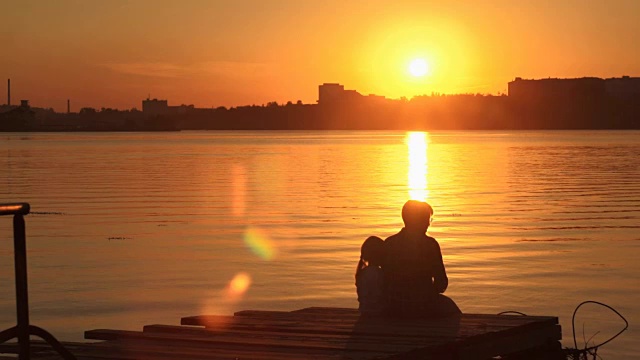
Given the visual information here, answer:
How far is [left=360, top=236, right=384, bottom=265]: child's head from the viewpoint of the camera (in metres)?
10.9

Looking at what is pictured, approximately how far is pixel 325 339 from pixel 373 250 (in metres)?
1.32

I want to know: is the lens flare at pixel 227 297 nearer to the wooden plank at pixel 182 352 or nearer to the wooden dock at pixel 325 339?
the wooden dock at pixel 325 339

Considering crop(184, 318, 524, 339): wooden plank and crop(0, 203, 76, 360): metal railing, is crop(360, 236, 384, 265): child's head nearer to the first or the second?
crop(184, 318, 524, 339): wooden plank

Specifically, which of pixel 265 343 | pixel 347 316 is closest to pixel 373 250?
pixel 347 316

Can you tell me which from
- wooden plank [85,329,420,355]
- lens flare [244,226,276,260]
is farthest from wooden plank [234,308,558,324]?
lens flare [244,226,276,260]

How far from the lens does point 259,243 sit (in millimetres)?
27000

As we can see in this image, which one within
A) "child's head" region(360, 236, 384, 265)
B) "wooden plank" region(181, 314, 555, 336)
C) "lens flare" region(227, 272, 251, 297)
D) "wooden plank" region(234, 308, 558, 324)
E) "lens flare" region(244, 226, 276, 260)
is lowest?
"lens flare" region(244, 226, 276, 260)

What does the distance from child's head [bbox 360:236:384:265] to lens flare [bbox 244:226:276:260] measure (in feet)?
42.8

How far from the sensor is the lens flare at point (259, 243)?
24688 mm

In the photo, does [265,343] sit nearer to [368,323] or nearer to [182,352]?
[182,352]

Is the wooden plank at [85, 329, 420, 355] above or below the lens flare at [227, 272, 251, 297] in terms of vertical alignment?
above

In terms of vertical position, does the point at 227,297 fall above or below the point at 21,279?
below

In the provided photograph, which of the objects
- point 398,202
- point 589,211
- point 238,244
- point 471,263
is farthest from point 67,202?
point 471,263

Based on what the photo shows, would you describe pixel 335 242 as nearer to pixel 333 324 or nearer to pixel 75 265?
pixel 75 265
